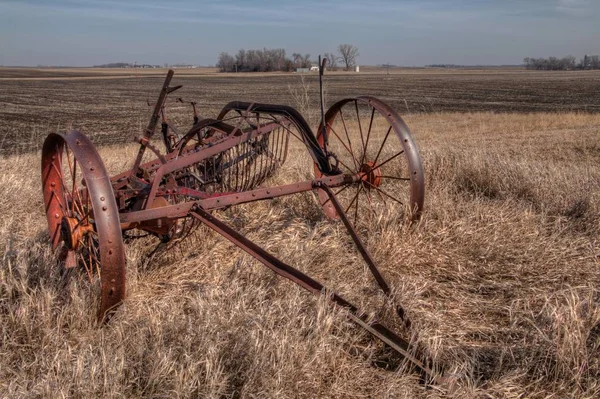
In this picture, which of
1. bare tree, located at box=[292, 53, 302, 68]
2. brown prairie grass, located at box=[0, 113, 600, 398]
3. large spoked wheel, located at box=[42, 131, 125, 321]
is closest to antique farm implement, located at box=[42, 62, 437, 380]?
large spoked wheel, located at box=[42, 131, 125, 321]

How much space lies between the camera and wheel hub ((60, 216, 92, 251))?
2.90 m

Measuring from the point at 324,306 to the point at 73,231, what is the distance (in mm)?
1406

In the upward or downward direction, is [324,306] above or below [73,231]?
below

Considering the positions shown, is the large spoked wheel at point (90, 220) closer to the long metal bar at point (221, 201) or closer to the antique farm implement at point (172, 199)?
the antique farm implement at point (172, 199)

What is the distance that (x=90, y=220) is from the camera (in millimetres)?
3047

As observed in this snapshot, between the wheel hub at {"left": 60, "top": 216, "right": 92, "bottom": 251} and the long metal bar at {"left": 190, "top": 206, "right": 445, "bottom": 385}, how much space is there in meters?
0.58

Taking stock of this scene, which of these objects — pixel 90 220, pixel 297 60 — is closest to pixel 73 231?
pixel 90 220

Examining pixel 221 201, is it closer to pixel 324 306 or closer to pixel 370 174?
pixel 324 306

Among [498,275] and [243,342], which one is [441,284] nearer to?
[498,275]

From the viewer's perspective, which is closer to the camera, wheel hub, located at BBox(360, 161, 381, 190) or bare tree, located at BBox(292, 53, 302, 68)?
wheel hub, located at BBox(360, 161, 381, 190)

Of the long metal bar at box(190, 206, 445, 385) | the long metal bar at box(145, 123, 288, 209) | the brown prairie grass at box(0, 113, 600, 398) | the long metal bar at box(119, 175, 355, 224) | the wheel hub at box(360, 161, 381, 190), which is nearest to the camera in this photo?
the brown prairie grass at box(0, 113, 600, 398)

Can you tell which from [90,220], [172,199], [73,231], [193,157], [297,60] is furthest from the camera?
[297,60]

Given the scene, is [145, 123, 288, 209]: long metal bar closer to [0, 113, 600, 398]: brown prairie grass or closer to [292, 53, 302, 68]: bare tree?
[0, 113, 600, 398]: brown prairie grass

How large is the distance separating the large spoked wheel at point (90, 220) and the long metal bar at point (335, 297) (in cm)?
57
